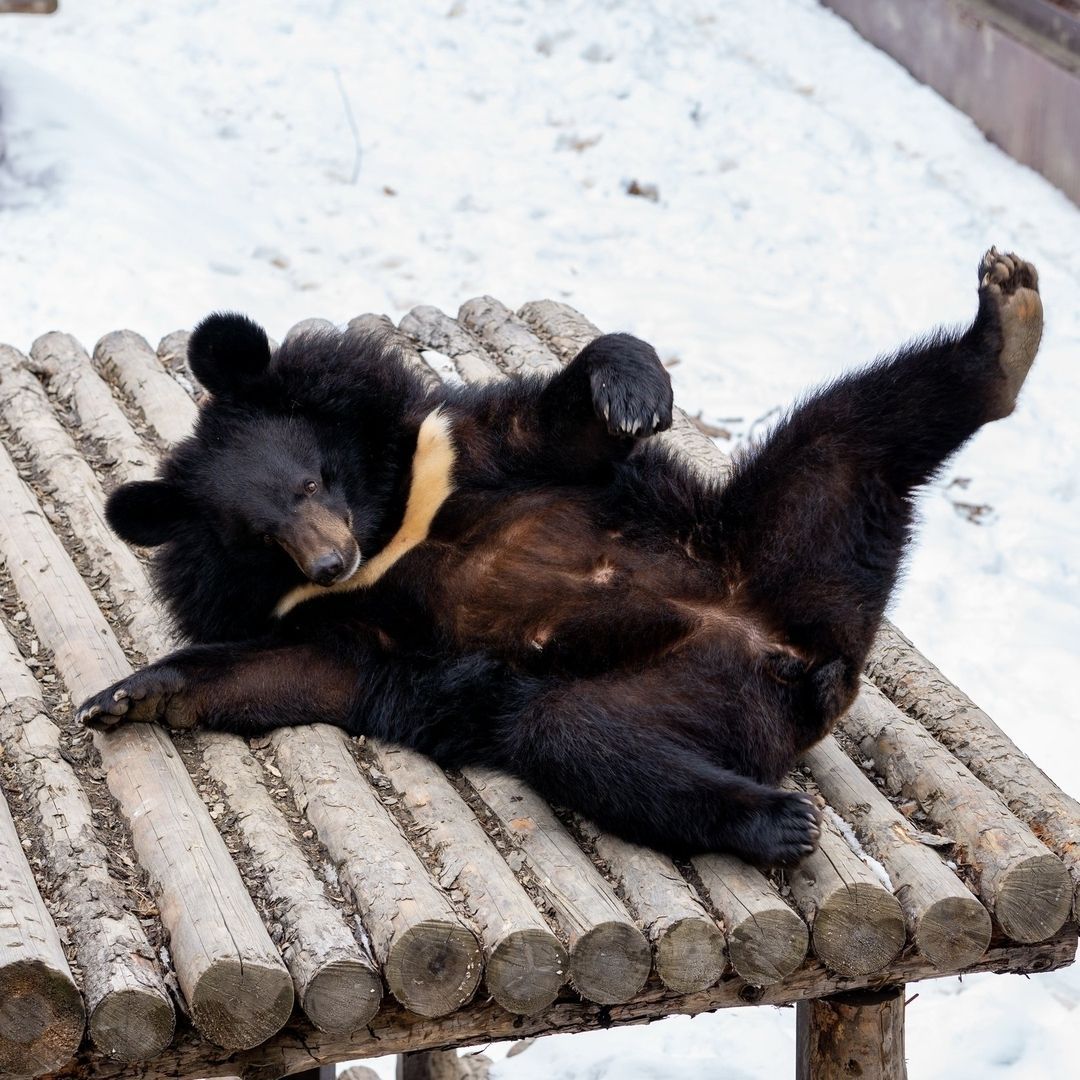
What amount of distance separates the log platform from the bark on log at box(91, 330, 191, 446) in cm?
131

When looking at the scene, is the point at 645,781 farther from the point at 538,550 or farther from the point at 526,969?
the point at 538,550

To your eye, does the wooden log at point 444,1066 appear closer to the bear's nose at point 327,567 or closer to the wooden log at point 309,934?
the wooden log at point 309,934

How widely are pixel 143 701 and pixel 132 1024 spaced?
0.88 metres

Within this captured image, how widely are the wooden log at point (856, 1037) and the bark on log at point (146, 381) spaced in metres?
2.54

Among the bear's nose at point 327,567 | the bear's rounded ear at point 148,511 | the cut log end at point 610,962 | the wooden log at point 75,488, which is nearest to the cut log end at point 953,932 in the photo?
the cut log end at point 610,962

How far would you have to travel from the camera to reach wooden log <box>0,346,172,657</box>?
419 cm

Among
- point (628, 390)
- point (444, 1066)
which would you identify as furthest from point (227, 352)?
point (444, 1066)

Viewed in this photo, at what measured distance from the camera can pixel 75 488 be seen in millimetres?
4754

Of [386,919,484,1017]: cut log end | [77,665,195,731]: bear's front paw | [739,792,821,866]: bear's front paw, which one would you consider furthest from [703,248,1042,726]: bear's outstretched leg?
[77,665,195,731]: bear's front paw

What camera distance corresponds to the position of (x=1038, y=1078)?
433cm

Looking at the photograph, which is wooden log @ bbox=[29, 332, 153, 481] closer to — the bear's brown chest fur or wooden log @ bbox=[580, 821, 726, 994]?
the bear's brown chest fur

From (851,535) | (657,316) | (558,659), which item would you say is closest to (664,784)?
(558,659)

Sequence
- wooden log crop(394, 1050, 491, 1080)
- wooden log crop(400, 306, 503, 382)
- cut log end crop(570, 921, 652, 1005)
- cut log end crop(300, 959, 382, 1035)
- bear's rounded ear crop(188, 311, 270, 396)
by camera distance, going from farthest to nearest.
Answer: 1. wooden log crop(400, 306, 503, 382)
2. wooden log crop(394, 1050, 491, 1080)
3. bear's rounded ear crop(188, 311, 270, 396)
4. cut log end crop(570, 921, 652, 1005)
5. cut log end crop(300, 959, 382, 1035)

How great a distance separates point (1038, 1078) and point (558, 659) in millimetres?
1874
